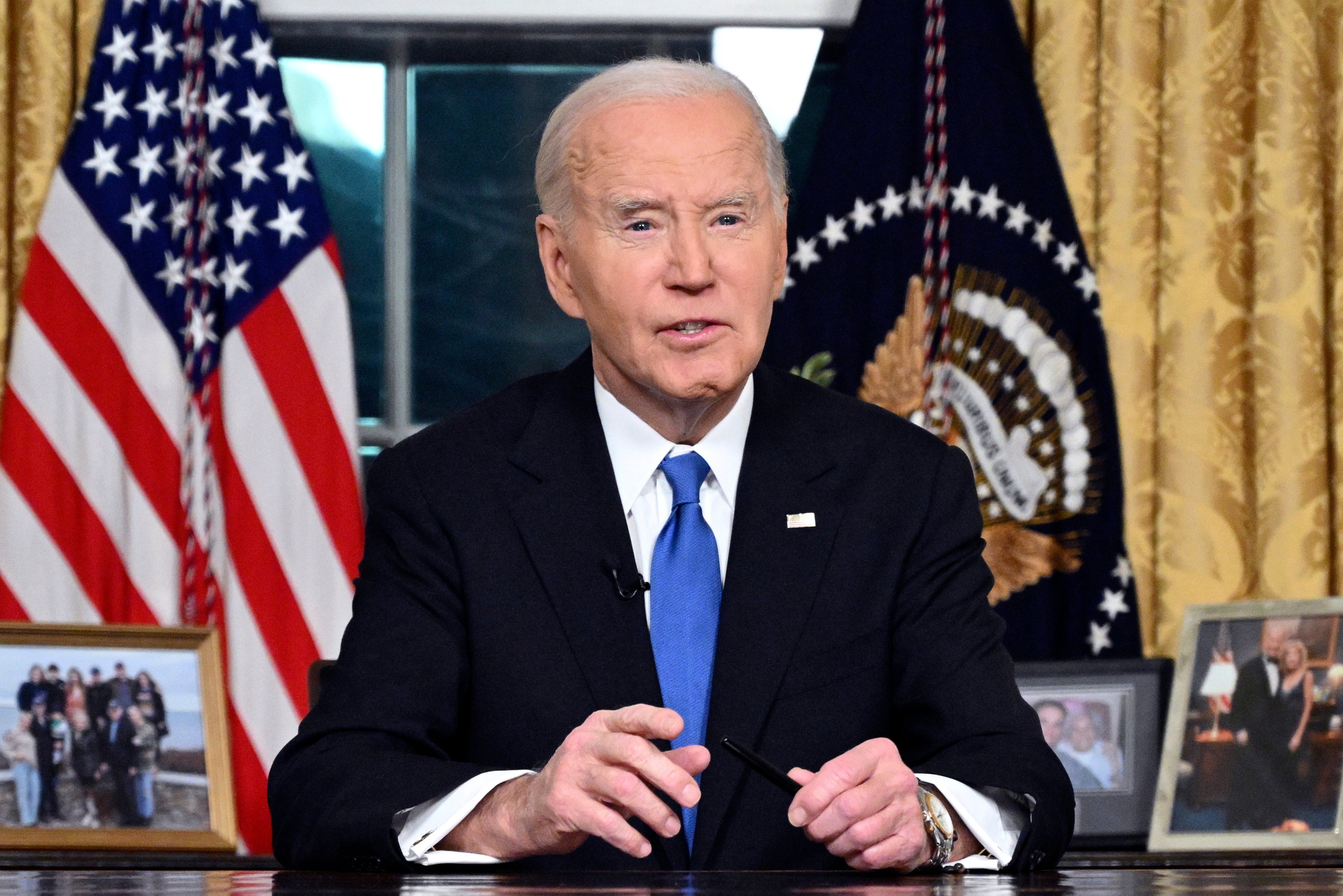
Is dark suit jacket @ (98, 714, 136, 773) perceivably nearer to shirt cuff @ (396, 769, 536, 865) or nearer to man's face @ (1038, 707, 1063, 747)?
shirt cuff @ (396, 769, 536, 865)

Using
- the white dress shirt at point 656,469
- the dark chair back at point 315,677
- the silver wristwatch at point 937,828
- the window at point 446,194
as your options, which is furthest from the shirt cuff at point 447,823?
the window at point 446,194

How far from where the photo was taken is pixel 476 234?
3404mm

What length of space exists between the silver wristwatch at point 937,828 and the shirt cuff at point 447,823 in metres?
0.38

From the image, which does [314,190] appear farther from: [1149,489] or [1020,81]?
[1149,489]

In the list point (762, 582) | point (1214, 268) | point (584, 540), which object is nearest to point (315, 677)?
point (584, 540)

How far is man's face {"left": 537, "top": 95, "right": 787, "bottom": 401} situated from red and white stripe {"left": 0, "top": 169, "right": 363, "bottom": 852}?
1.27 metres

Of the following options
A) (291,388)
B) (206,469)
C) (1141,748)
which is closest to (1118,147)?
(1141,748)

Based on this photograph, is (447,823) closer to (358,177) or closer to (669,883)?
(669,883)

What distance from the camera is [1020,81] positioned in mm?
2930

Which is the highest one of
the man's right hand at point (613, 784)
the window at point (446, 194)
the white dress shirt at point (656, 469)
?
the window at point (446, 194)

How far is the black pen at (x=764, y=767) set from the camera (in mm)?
1337

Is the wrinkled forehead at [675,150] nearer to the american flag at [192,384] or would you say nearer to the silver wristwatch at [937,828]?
the silver wristwatch at [937,828]

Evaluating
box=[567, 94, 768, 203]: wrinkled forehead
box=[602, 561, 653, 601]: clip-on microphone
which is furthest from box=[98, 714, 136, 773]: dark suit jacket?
box=[567, 94, 768, 203]: wrinkled forehead

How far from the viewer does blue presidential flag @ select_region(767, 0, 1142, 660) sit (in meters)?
2.86
